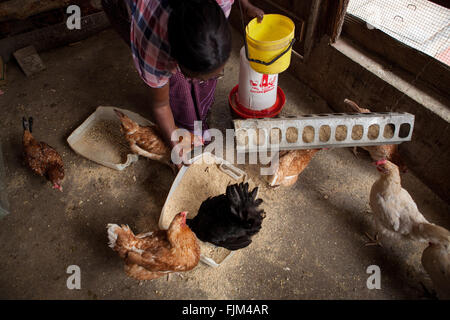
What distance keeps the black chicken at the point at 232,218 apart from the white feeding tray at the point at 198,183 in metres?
0.31

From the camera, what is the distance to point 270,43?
87.4 inches

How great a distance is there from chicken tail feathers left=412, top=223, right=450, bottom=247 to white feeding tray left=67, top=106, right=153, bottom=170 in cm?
245

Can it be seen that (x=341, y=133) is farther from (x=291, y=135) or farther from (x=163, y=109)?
(x=163, y=109)

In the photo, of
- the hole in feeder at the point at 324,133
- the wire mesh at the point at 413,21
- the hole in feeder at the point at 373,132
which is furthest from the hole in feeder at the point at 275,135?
the wire mesh at the point at 413,21

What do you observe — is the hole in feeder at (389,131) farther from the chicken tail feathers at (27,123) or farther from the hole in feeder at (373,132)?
the chicken tail feathers at (27,123)

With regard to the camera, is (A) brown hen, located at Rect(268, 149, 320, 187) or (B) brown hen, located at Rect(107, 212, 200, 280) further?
(A) brown hen, located at Rect(268, 149, 320, 187)

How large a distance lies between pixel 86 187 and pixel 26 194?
551mm

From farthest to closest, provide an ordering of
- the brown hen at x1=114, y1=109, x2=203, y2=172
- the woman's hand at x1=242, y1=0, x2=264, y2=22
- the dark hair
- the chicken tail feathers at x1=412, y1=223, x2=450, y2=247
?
the brown hen at x1=114, y1=109, x2=203, y2=172 < the woman's hand at x1=242, y1=0, x2=264, y2=22 < the chicken tail feathers at x1=412, y1=223, x2=450, y2=247 < the dark hair

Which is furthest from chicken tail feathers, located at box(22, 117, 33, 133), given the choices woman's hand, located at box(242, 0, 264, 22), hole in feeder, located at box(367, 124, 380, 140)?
hole in feeder, located at box(367, 124, 380, 140)

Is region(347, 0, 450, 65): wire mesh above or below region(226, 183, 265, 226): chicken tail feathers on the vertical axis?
above

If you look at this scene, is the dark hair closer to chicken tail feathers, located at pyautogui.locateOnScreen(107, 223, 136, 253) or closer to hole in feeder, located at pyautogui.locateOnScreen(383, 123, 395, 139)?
chicken tail feathers, located at pyautogui.locateOnScreen(107, 223, 136, 253)

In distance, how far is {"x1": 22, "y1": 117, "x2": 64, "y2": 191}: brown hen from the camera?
2.69m

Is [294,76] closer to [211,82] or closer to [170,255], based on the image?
[211,82]

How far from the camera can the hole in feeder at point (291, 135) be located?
252cm
